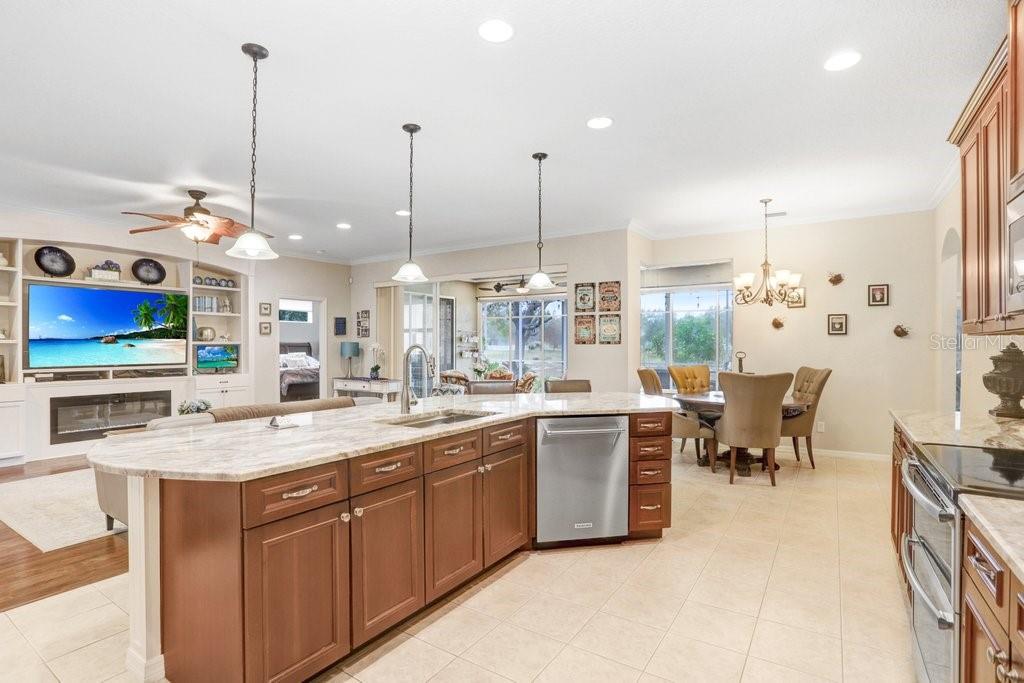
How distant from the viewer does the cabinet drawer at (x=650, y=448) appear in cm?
326

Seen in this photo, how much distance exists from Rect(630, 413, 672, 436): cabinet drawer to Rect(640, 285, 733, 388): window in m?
3.60

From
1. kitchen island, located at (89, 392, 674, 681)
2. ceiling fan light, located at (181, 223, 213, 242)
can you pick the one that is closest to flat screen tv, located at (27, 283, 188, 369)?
ceiling fan light, located at (181, 223, 213, 242)

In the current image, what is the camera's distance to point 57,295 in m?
5.77

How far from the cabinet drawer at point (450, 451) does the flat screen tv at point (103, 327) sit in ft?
18.9

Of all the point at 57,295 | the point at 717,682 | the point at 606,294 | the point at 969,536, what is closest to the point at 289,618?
the point at 717,682

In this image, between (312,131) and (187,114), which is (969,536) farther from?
(187,114)

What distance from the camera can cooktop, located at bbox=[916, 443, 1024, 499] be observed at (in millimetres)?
1470

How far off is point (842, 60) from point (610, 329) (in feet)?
12.5

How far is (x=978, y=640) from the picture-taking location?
1.29 metres

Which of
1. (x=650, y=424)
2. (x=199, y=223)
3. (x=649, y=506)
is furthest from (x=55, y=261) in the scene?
(x=649, y=506)

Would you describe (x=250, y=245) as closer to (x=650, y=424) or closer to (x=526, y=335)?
(x=650, y=424)

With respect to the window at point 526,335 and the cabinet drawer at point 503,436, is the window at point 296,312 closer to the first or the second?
the window at point 526,335

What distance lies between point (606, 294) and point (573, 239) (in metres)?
0.85

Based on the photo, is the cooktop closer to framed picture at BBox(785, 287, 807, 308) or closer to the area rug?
framed picture at BBox(785, 287, 807, 308)
